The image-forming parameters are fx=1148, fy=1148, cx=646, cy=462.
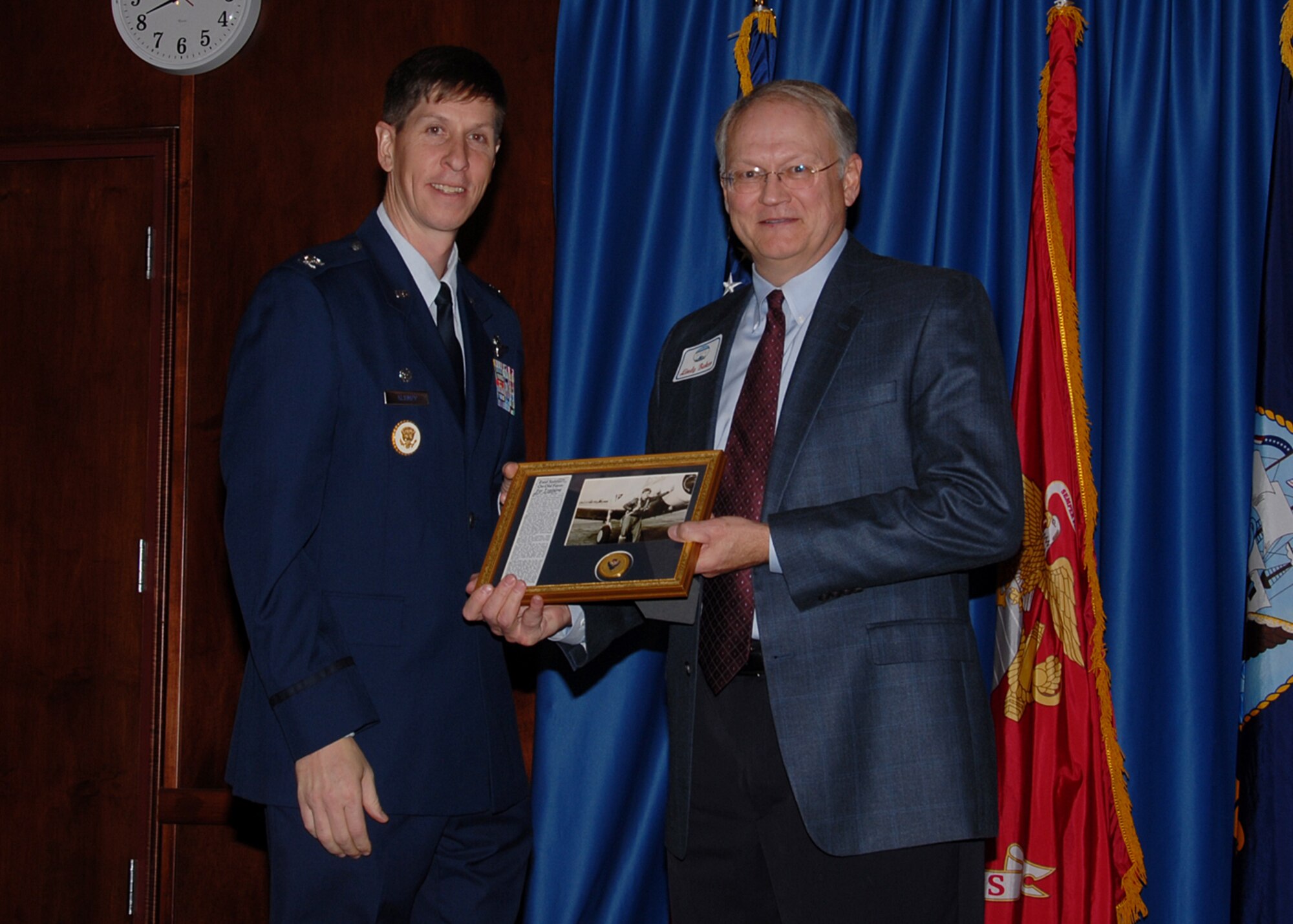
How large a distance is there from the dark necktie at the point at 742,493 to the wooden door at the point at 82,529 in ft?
7.94

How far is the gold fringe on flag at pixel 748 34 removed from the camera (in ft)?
11.1

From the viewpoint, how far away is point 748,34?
3.39 m

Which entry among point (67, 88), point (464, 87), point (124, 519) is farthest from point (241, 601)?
point (67, 88)

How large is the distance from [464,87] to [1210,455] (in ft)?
7.14

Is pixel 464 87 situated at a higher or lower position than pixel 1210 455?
higher

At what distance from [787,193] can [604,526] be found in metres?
0.79

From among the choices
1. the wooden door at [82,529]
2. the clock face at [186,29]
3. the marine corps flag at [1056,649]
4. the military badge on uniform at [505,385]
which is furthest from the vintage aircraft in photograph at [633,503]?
the clock face at [186,29]

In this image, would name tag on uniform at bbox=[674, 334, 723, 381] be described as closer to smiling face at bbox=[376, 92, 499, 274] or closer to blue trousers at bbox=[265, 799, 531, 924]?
smiling face at bbox=[376, 92, 499, 274]

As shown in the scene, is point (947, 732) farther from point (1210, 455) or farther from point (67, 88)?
point (67, 88)

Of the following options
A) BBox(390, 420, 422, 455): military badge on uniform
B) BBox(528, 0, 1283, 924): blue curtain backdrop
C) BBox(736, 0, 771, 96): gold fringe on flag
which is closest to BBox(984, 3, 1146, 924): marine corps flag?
BBox(528, 0, 1283, 924): blue curtain backdrop

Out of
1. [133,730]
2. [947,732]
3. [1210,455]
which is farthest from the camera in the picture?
[133,730]

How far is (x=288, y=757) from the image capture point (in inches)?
79.4

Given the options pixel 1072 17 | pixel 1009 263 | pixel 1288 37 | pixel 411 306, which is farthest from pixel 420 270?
pixel 1288 37

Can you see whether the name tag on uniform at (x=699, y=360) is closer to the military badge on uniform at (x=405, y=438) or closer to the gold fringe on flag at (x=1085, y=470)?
the military badge on uniform at (x=405, y=438)
